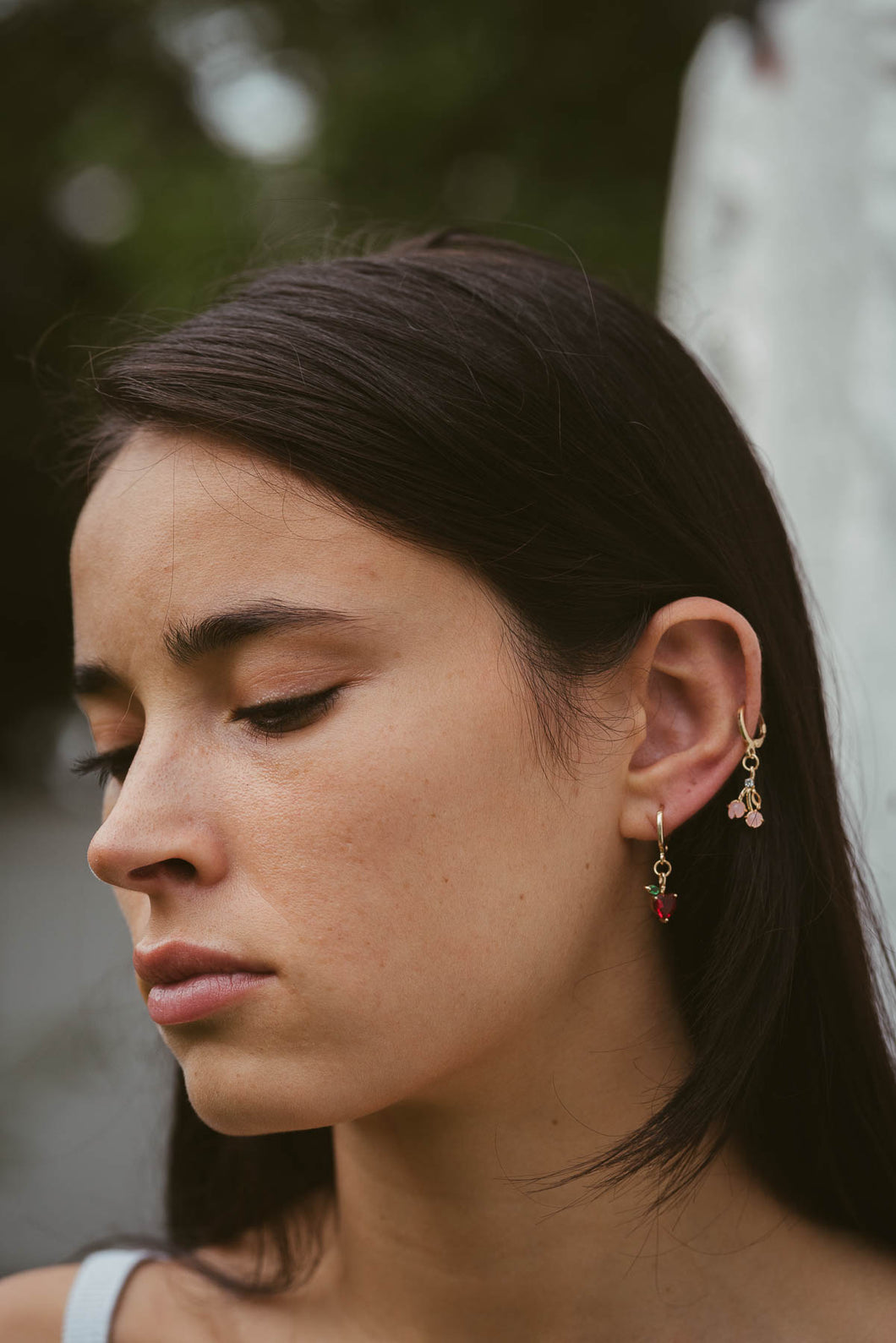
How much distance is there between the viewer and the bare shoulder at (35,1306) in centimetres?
205

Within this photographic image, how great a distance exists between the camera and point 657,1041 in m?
1.76

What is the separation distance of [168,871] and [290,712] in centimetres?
23

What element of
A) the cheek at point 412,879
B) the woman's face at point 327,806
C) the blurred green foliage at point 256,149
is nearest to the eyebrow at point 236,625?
the woman's face at point 327,806

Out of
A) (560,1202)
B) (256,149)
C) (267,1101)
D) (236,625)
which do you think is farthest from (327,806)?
(256,149)

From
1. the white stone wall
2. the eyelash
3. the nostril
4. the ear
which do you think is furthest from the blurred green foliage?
the nostril

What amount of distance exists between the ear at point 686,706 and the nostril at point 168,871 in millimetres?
563

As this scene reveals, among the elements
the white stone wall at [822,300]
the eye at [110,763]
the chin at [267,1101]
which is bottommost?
the chin at [267,1101]

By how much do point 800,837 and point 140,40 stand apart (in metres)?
6.78

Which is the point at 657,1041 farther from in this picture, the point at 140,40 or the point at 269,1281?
the point at 140,40

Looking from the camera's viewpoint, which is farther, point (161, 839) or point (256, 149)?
point (256, 149)

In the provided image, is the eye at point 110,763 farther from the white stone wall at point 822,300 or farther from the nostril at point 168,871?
the white stone wall at point 822,300

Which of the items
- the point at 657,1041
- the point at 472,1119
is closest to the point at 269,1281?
the point at 472,1119

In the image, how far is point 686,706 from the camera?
1.71m

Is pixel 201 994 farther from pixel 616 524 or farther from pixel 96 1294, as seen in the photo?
pixel 96 1294
